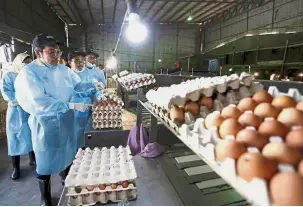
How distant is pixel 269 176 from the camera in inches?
25.4

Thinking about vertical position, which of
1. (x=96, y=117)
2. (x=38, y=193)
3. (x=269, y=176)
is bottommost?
(x=38, y=193)

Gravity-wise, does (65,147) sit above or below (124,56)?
below

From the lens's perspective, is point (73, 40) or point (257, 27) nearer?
point (257, 27)

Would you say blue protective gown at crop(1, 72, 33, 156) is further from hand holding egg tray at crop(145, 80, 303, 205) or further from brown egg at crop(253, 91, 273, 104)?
brown egg at crop(253, 91, 273, 104)

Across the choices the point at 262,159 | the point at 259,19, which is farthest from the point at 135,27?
the point at 259,19

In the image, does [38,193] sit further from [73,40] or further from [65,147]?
[73,40]

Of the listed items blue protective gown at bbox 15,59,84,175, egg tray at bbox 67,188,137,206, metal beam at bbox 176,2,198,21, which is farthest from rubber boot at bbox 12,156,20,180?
metal beam at bbox 176,2,198,21

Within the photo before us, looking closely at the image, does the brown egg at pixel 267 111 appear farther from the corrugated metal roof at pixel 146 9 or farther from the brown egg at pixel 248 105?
the corrugated metal roof at pixel 146 9

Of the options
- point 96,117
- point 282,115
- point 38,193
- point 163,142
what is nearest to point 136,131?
point 163,142

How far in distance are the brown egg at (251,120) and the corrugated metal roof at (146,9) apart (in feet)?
30.1

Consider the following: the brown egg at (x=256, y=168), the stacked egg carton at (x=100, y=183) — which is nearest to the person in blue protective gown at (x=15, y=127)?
the stacked egg carton at (x=100, y=183)

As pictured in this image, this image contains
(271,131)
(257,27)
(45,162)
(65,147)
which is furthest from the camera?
(257,27)

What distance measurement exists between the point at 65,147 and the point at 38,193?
896 millimetres

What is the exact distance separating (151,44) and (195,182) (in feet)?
46.5
